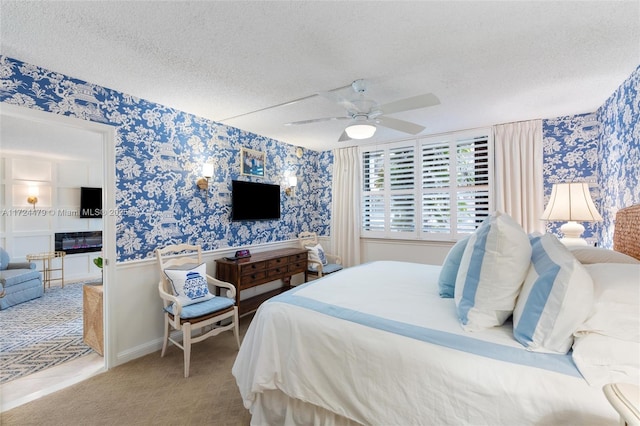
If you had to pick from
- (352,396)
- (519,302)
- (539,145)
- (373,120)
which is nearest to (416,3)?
(373,120)

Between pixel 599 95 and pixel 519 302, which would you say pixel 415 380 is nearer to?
pixel 519 302

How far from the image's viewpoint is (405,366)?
51.7 inches

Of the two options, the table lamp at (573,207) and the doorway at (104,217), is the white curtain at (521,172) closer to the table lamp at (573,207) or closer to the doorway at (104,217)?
the table lamp at (573,207)

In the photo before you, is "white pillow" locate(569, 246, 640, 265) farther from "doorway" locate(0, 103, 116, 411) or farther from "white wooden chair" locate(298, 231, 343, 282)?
"doorway" locate(0, 103, 116, 411)

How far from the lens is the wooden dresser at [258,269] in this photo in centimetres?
336

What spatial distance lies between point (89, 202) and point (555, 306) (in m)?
8.13

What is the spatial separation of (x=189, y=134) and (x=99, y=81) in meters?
0.94

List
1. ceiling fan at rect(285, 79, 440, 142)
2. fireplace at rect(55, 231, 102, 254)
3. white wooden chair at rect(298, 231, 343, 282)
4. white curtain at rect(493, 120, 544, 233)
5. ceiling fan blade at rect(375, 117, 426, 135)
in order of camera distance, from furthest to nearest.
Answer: fireplace at rect(55, 231, 102, 254) < white wooden chair at rect(298, 231, 343, 282) < white curtain at rect(493, 120, 544, 233) < ceiling fan blade at rect(375, 117, 426, 135) < ceiling fan at rect(285, 79, 440, 142)

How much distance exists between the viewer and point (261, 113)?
3229mm

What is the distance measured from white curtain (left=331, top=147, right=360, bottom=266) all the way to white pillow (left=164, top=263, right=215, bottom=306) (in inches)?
102

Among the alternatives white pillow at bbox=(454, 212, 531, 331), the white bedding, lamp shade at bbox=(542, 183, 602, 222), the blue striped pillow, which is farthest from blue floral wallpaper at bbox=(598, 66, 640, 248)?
the white bedding

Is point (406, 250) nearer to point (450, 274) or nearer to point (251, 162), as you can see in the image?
point (450, 274)

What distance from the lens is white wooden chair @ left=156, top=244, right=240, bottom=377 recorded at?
253cm

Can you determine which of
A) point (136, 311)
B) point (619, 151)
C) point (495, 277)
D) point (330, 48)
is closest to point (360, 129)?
point (330, 48)
